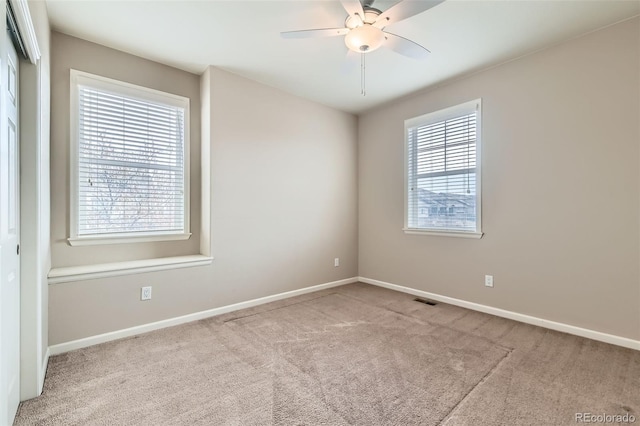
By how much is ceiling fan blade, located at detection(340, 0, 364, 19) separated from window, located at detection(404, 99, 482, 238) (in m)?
2.03

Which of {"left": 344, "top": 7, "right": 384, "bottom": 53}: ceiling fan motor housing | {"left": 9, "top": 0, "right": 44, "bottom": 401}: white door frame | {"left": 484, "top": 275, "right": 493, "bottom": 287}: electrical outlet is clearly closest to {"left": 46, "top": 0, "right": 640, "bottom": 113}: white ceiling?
{"left": 344, "top": 7, "right": 384, "bottom": 53}: ceiling fan motor housing

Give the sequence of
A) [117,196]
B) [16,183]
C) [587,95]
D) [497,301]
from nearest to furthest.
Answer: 1. [16,183]
2. [587,95]
3. [117,196]
4. [497,301]

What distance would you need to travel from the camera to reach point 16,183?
1.70 m

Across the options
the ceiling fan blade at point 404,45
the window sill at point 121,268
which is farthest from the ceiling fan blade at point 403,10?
the window sill at point 121,268

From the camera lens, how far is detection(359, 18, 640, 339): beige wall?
2.42 m

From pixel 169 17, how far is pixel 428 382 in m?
3.34

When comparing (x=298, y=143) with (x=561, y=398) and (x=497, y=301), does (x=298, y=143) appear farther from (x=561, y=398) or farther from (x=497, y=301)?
(x=561, y=398)

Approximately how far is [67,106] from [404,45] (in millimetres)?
2941

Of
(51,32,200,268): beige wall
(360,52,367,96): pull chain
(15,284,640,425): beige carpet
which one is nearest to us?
(15,284,640,425): beige carpet

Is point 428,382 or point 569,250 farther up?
point 569,250

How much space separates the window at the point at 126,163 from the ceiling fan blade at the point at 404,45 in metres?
2.31

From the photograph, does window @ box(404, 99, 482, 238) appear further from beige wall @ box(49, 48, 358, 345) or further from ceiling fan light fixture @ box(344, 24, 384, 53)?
ceiling fan light fixture @ box(344, 24, 384, 53)

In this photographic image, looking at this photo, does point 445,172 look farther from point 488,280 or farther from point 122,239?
point 122,239

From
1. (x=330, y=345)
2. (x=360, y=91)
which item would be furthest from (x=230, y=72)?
(x=330, y=345)
